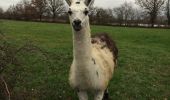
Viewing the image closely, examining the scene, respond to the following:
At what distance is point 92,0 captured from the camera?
662 cm

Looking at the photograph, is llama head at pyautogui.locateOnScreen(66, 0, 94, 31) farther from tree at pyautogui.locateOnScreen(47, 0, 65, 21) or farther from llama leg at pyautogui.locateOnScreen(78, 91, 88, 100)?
tree at pyautogui.locateOnScreen(47, 0, 65, 21)

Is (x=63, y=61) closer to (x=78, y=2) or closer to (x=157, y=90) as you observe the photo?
(x=157, y=90)

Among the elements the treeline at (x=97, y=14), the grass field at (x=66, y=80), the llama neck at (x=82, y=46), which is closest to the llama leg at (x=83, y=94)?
the llama neck at (x=82, y=46)

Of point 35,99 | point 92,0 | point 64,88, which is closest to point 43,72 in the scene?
point 64,88

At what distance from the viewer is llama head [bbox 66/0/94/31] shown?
19.9 feet

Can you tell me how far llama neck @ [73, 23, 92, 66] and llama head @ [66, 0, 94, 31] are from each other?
0.55 ft

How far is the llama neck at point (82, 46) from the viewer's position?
6.35m

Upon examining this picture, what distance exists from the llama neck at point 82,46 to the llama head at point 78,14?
0.17m

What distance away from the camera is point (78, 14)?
20.0 ft

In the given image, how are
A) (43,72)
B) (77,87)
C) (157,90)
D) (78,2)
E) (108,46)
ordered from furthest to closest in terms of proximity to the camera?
(43,72)
(157,90)
(108,46)
(77,87)
(78,2)

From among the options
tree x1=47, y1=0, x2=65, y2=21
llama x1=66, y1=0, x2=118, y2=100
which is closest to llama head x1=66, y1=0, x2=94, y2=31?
llama x1=66, y1=0, x2=118, y2=100

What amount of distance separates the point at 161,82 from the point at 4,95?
589 cm

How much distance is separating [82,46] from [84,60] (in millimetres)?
282

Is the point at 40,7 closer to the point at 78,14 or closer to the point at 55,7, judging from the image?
the point at 55,7
